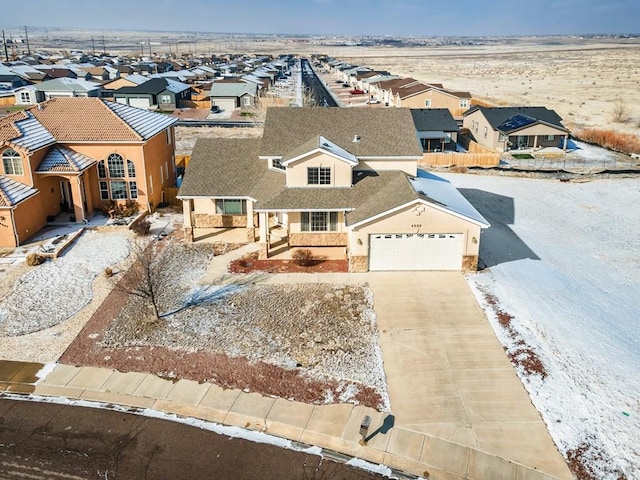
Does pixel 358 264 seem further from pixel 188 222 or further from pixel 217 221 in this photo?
pixel 188 222

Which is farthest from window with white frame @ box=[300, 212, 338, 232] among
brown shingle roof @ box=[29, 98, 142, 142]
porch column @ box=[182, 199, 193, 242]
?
brown shingle roof @ box=[29, 98, 142, 142]

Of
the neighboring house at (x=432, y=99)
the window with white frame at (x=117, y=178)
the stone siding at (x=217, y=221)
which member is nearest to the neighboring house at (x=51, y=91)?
the neighboring house at (x=432, y=99)

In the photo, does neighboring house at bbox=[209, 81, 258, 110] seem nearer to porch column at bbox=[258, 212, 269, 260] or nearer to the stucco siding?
the stucco siding

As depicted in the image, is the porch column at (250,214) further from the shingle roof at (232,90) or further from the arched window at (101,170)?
the shingle roof at (232,90)

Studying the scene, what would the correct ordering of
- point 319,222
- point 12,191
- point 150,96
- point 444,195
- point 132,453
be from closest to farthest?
point 132,453, point 444,195, point 319,222, point 12,191, point 150,96

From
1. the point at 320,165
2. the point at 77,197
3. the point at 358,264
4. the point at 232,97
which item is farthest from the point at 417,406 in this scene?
the point at 232,97

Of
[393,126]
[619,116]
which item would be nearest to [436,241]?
[393,126]

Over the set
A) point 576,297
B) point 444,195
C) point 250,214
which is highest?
point 444,195
